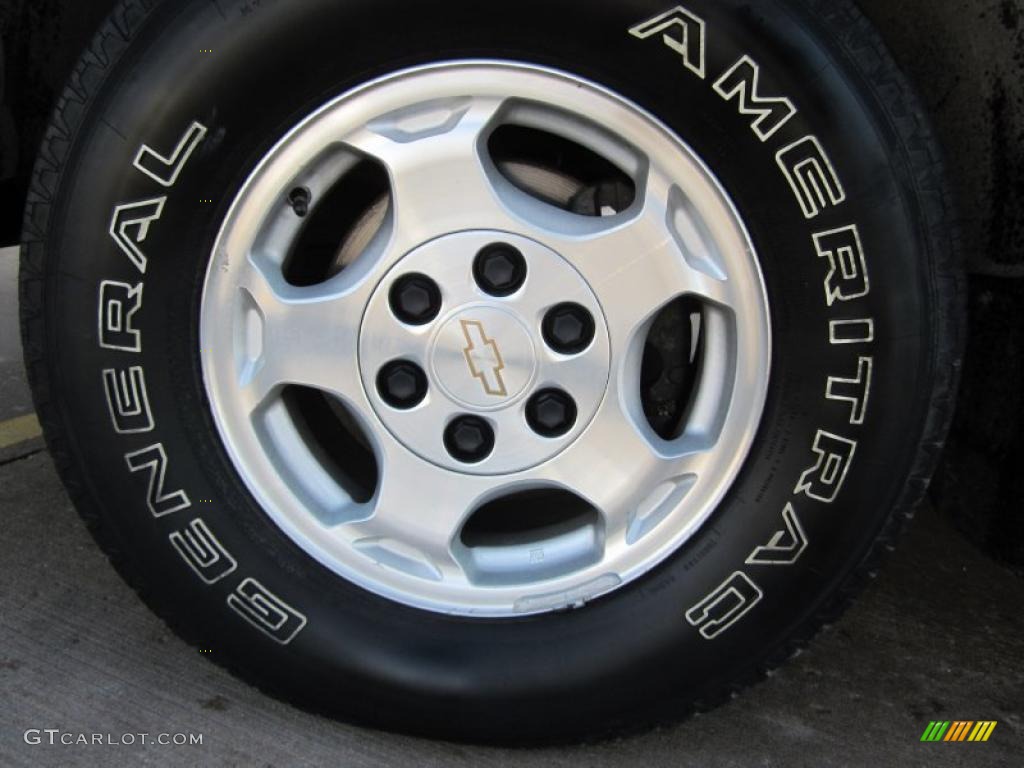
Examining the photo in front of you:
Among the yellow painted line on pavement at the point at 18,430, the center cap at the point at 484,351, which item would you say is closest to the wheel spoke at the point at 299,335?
the center cap at the point at 484,351

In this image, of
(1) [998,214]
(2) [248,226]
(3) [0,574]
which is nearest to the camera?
(2) [248,226]

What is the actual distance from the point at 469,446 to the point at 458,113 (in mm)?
465

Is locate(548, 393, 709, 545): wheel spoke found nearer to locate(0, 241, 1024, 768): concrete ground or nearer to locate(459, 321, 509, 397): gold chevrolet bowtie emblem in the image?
locate(459, 321, 509, 397): gold chevrolet bowtie emblem

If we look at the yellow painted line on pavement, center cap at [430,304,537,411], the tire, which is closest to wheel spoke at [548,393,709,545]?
the tire

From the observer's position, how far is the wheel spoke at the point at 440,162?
4.66 feet

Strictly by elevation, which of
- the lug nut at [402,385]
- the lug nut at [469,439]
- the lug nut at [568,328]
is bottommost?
the lug nut at [469,439]

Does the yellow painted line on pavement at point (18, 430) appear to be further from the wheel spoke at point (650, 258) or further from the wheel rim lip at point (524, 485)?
the wheel spoke at point (650, 258)

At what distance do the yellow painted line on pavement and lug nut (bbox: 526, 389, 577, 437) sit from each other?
63.3 inches

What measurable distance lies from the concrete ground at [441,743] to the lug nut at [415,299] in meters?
0.65

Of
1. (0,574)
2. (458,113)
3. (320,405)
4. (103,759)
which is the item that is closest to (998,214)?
(458,113)

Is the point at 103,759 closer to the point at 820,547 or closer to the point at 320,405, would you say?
the point at 320,405

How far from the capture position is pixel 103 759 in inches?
60.0

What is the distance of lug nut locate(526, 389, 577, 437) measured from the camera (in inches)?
58.7

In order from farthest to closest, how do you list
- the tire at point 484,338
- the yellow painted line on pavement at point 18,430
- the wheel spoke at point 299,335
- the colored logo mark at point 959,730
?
the yellow painted line on pavement at point 18,430, the colored logo mark at point 959,730, the wheel spoke at point 299,335, the tire at point 484,338
